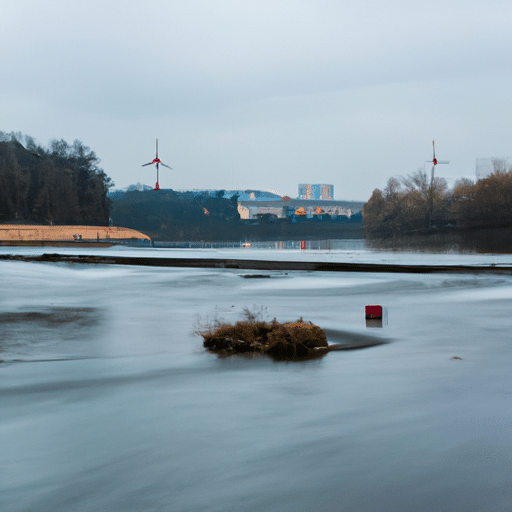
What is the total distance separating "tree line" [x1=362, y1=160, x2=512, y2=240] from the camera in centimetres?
17350

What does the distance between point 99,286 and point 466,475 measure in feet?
129

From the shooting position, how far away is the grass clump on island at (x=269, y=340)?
57.5 ft

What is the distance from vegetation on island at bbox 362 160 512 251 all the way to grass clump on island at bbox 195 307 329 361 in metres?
146

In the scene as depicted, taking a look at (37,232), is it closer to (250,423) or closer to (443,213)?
(443,213)

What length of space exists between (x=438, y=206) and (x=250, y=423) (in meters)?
185

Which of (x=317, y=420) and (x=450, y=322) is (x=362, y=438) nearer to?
(x=317, y=420)

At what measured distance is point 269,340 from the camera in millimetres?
17797

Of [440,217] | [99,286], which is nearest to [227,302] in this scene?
[99,286]

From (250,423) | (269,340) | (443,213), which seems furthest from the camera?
(443,213)

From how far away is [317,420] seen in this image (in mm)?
10719

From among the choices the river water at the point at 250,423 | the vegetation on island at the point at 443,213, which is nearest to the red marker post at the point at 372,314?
the river water at the point at 250,423

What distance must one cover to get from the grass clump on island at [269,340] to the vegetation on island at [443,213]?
145862mm

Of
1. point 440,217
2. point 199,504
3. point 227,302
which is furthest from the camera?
point 440,217

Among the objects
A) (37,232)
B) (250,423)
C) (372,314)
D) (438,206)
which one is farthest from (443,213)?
(250,423)
